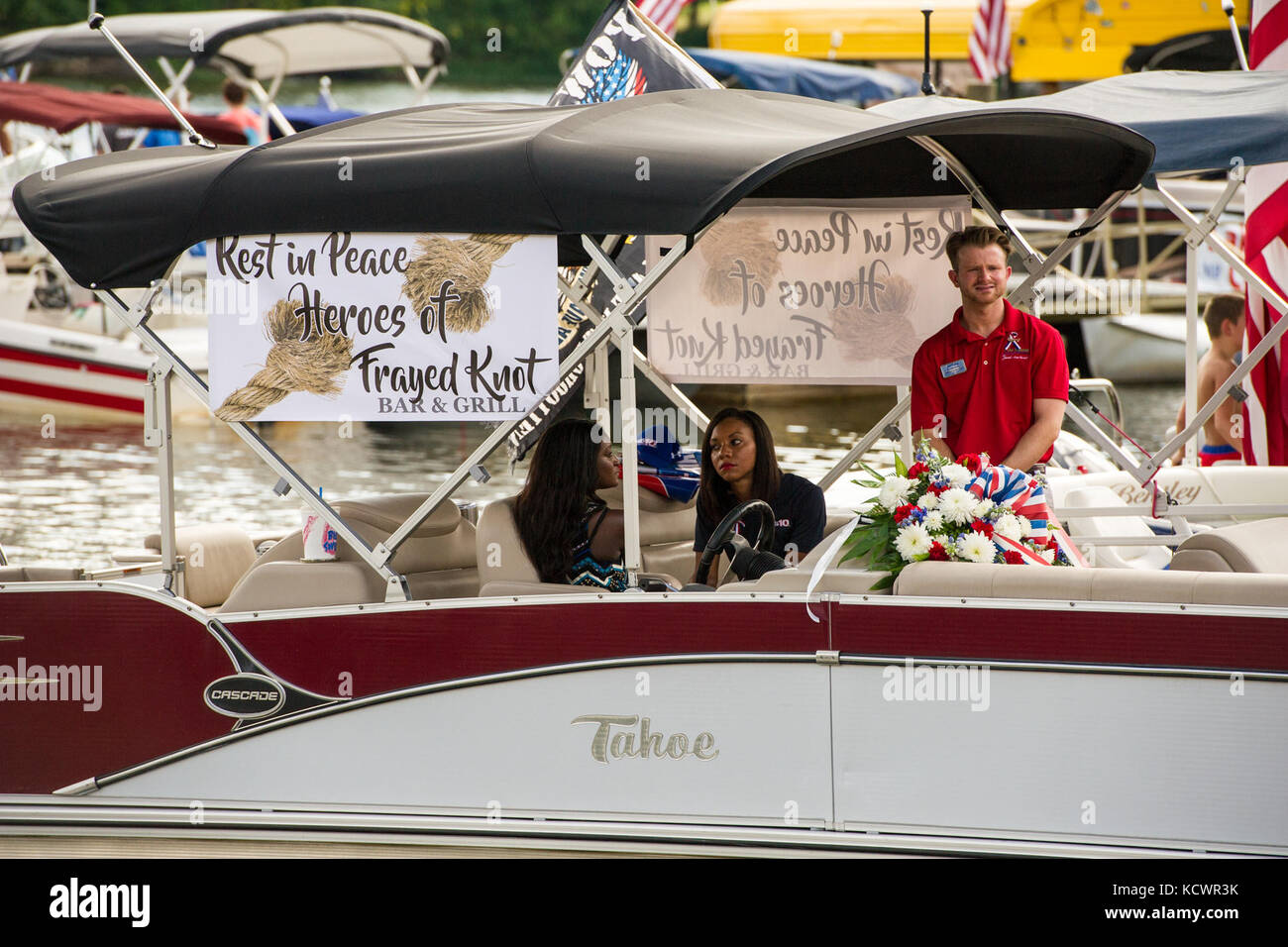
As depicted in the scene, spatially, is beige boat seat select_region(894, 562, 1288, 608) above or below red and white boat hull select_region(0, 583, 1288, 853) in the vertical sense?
above

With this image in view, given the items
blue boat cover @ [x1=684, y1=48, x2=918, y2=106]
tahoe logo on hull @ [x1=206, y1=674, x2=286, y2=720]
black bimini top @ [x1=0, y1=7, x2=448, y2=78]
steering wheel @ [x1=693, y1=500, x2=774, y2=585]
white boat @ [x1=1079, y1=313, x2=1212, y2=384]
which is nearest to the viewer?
steering wheel @ [x1=693, y1=500, x2=774, y2=585]

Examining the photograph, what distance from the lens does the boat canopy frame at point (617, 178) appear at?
479 centimetres

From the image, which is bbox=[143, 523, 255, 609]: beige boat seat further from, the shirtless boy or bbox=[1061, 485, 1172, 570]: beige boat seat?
the shirtless boy

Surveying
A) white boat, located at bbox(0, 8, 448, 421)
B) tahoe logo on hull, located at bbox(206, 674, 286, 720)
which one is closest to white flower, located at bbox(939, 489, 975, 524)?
tahoe logo on hull, located at bbox(206, 674, 286, 720)

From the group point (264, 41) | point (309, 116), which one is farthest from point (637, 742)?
point (309, 116)

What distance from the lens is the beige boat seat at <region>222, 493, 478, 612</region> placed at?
18.0 ft

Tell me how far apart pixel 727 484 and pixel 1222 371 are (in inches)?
187

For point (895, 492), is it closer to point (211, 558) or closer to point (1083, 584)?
point (1083, 584)

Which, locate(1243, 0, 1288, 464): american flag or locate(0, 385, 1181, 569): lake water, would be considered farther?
locate(0, 385, 1181, 569): lake water

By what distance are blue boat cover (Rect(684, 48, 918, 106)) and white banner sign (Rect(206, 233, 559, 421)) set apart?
16040 mm

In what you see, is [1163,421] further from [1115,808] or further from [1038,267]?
[1115,808]

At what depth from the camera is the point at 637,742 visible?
5.02 meters

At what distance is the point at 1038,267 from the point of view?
636 centimetres

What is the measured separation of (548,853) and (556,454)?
1.32 m
